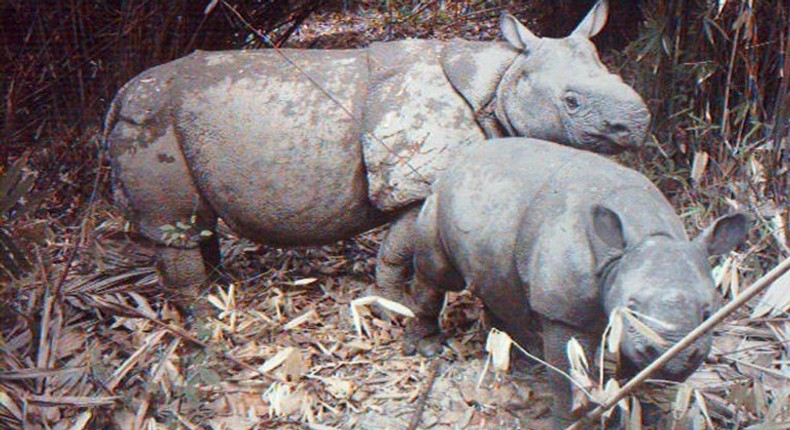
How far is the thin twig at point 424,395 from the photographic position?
8.79ft

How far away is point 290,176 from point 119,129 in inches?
25.7

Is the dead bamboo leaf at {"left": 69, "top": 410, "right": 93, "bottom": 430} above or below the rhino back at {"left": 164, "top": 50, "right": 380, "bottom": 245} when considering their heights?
below

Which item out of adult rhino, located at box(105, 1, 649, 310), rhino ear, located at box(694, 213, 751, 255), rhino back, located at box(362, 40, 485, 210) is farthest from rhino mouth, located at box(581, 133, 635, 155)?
rhino ear, located at box(694, 213, 751, 255)

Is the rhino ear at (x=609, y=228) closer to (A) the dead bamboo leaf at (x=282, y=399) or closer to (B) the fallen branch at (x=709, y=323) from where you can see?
(B) the fallen branch at (x=709, y=323)

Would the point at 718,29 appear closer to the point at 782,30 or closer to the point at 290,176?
the point at 782,30

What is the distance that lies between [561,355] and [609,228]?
0.44m

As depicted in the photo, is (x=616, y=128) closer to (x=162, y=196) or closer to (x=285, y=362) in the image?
(x=285, y=362)

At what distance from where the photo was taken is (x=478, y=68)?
306 centimetres

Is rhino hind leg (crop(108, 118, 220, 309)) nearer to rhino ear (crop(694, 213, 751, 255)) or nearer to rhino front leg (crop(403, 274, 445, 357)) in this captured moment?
rhino front leg (crop(403, 274, 445, 357))

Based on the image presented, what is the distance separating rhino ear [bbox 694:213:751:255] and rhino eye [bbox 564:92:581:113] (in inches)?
30.7

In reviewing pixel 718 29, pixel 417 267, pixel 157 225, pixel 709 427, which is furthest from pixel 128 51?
pixel 709 427

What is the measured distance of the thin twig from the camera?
268 cm

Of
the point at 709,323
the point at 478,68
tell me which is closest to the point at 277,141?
the point at 478,68

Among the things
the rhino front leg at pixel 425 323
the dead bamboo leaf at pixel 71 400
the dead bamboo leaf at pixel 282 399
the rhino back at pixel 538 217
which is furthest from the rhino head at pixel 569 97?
the dead bamboo leaf at pixel 71 400
